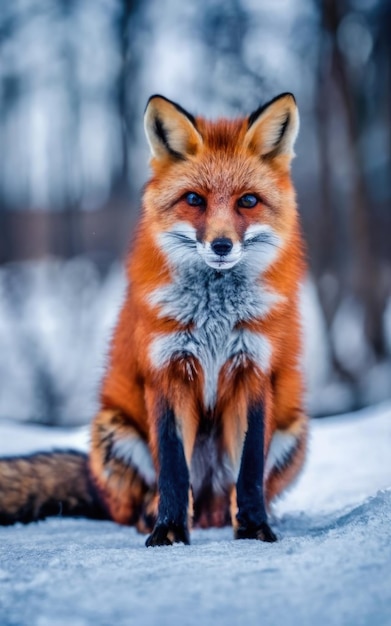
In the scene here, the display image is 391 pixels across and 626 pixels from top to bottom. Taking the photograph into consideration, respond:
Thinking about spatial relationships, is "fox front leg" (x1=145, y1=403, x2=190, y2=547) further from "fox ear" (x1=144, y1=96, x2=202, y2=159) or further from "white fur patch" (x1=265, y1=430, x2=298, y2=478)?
"fox ear" (x1=144, y1=96, x2=202, y2=159)

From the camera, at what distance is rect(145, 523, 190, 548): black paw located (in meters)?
1.95

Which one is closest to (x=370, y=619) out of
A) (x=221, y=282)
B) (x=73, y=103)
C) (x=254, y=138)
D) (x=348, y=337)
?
(x=221, y=282)

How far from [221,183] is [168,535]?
1.06 m

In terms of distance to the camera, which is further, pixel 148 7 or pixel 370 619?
pixel 148 7

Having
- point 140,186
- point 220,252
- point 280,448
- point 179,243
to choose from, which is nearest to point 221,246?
point 220,252

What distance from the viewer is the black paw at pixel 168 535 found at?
1.95 metres

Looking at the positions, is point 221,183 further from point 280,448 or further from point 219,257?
point 280,448

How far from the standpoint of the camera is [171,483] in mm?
2021

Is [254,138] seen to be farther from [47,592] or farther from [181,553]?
[47,592]

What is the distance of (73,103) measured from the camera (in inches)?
209

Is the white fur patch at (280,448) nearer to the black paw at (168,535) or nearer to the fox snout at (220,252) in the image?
the black paw at (168,535)

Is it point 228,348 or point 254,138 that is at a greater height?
point 254,138

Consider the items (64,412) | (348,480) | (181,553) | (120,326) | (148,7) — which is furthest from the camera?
(148,7)

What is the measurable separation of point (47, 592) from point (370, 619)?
601 millimetres
